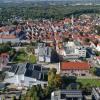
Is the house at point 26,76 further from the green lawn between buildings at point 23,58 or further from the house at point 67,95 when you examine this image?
the green lawn between buildings at point 23,58

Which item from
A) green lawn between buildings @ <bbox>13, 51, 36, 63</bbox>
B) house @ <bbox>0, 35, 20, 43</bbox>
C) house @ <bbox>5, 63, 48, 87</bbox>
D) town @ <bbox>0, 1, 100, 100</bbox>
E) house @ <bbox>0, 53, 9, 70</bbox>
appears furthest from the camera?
house @ <bbox>0, 35, 20, 43</bbox>

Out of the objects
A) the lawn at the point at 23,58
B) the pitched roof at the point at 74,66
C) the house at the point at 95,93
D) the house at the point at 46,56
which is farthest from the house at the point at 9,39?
the house at the point at 95,93

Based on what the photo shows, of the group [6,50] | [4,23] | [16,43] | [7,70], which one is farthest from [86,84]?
[4,23]

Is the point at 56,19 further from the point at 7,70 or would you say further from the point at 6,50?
the point at 7,70

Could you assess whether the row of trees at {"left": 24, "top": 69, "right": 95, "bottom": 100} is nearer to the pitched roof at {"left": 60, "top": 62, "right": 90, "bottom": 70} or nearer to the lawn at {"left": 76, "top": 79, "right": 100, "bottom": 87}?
the lawn at {"left": 76, "top": 79, "right": 100, "bottom": 87}

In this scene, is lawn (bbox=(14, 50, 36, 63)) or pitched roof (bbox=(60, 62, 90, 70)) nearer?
pitched roof (bbox=(60, 62, 90, 70))

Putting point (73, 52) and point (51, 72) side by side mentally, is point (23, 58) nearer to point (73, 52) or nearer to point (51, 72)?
point (73, 52)

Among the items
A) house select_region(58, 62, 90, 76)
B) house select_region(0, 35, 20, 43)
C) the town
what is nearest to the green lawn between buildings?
the town

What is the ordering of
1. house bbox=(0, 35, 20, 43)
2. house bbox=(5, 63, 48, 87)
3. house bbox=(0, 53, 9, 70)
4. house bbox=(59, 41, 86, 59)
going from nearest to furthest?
1. house bbox=(5, 63, 48, 87)
2. house bbox=(0, 53, 9, 70)
3. house bbox=(59, 41, 86, 59)
4. house bbox=(0, 35, 20, 43)
